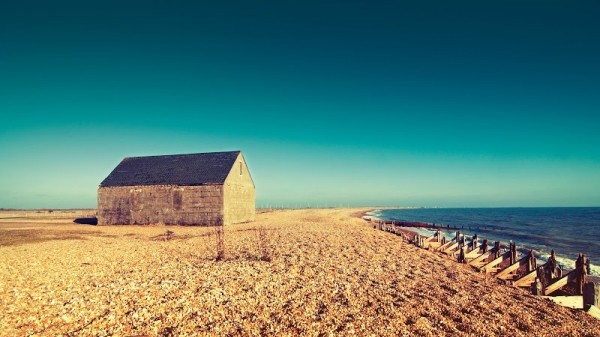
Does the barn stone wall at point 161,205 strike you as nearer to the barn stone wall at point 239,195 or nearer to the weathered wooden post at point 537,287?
the barn stone wall at point 239,195

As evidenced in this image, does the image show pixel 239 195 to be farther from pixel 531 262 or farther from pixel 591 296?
pixel 591 296

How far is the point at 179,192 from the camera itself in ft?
106

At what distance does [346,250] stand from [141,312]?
11.0 meters

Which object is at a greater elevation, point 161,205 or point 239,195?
point 239,195

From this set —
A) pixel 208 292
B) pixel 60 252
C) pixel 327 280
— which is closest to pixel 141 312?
pixel 208 292

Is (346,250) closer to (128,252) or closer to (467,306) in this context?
(467,306)

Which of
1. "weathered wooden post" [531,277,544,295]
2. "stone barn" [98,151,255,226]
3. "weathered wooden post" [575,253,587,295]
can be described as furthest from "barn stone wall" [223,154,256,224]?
"weathered wooden post" [575,253,587,295]

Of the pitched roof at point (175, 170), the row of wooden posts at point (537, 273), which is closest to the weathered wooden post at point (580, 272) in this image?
the row of wooden posts at point (537, 273)

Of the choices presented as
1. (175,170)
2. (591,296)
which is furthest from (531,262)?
(175,170)

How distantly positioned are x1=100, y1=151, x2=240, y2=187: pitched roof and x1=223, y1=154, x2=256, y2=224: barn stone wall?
1.03 meters

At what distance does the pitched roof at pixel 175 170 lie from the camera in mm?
32531

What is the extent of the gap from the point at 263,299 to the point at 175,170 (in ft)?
95.1

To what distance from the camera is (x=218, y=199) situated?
1231 inches

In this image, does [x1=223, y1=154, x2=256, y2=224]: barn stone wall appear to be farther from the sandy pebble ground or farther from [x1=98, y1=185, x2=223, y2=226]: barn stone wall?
the sandy pebble ground
